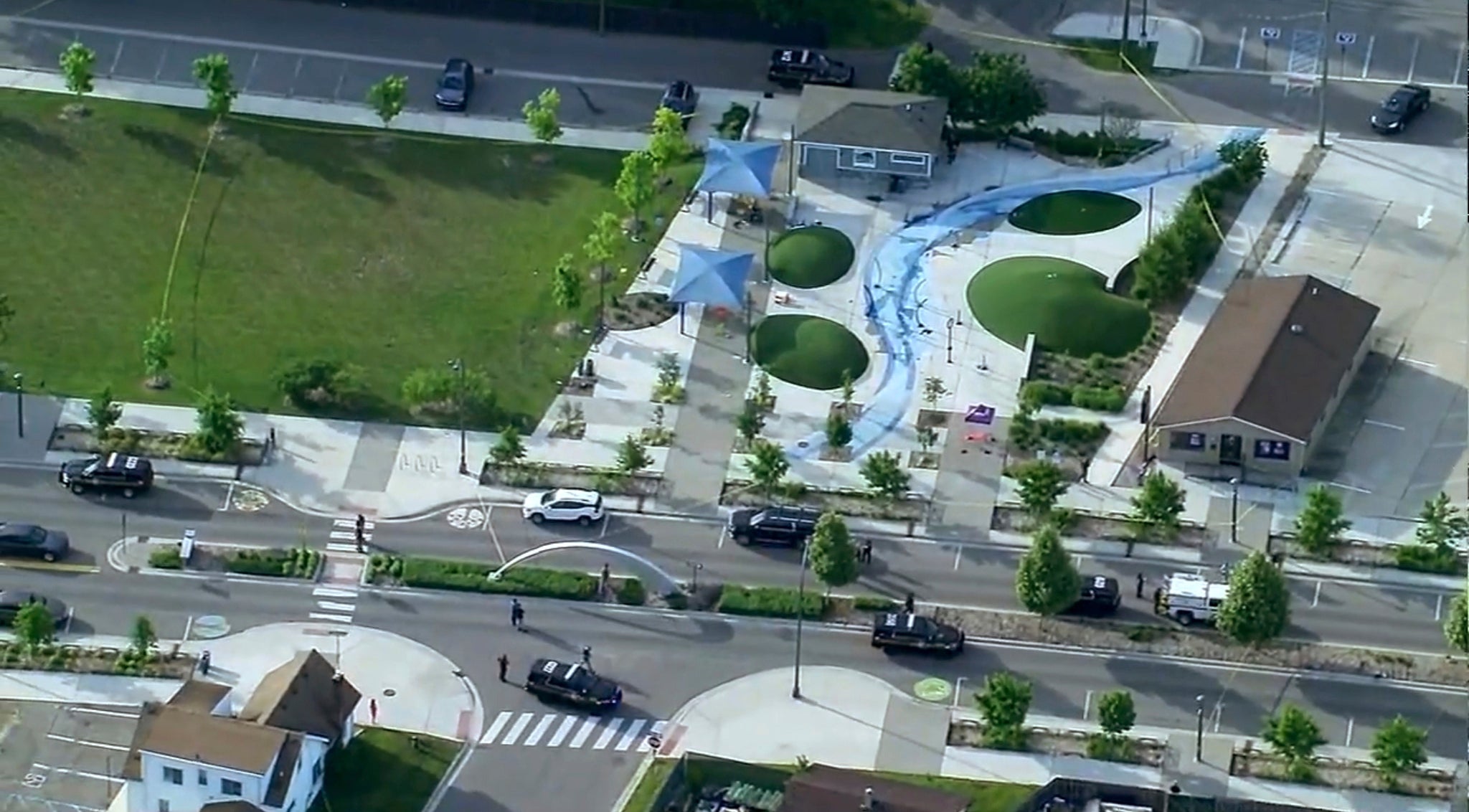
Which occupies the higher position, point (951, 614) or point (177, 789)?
point (951, 614)

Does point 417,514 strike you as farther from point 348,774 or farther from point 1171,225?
point 1171,225

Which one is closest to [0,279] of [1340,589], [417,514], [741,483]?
[417,514]

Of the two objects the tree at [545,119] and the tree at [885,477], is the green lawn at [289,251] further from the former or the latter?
the tree at [885,477]

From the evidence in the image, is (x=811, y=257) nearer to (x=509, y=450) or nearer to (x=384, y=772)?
(x=509, y=450)

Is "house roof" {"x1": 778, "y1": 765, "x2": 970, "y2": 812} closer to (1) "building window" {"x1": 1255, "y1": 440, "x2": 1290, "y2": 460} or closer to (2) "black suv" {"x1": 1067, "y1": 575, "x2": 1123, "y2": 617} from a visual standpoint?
(2) "black suv" {"x1": 1067, "y1": 575, "x2": 1123, "y2": 617}

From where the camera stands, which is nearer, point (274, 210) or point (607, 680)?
point (607, 680)
